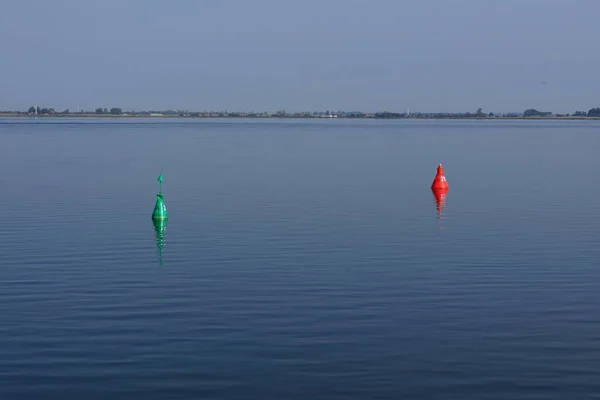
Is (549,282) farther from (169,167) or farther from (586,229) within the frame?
(169,167)

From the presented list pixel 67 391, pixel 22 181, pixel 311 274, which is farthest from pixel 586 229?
pixel 22 181

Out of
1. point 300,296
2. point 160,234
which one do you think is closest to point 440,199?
point 160,234

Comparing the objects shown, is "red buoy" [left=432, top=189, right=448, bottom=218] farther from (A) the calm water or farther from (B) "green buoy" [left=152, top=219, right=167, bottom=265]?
(B) "green buoy" [left=152, top=219, right=167, bottom=265]

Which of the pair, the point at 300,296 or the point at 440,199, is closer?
the point at 300,296

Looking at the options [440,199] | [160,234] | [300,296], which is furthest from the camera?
[440,199]

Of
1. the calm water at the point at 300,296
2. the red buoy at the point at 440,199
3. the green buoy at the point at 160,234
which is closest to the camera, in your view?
the calm water at the point at 300,296

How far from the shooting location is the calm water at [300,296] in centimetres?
1522

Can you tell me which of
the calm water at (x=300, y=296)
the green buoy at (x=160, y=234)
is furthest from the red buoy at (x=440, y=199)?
the green buoy at (x=160, y=234)

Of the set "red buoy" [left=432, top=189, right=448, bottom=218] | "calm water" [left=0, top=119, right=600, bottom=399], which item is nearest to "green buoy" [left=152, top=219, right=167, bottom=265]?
"calm water" [left=0, top=119, right=600, bottom=399]

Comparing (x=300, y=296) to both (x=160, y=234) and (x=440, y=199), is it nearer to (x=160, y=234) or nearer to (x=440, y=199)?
(x=160, y=234)

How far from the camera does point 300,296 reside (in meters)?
21.0

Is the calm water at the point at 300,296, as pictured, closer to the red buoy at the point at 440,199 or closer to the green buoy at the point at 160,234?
the green buoy at the point at 160,234

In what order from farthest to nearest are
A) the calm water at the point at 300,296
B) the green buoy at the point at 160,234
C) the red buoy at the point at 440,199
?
the red buoy at the point at 440,199, the green buoy at the point at 160,234, the calm water at the point at 300,296

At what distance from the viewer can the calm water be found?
15.2 meters
